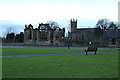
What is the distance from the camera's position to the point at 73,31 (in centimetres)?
10106

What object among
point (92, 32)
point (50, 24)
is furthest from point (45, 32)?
point (92, 32)

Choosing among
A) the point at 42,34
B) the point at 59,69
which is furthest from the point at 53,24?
the point at 59,69

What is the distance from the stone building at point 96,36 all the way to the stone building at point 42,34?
19.9 ft

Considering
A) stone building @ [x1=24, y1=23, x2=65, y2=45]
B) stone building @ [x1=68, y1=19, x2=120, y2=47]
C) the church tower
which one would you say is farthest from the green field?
the church tower

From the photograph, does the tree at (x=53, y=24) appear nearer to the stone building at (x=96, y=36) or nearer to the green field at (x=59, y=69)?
the stone building at (x=96, y=36)

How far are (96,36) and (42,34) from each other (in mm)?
25440

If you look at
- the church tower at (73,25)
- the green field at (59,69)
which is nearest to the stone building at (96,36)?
the church tower at (73,25)

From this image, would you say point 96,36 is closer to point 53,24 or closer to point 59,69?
point 53,24

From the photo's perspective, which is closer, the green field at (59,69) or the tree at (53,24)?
the green field at (59,69)

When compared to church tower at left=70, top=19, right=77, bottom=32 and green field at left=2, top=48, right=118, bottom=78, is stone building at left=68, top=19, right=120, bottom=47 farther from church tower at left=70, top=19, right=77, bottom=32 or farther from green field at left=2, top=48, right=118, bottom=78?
green field at left=2, top=48, right=118, bottom=78

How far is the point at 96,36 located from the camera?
9019 cm

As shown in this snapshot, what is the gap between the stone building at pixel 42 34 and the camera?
90.7 metres

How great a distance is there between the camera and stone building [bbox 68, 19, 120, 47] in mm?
73162

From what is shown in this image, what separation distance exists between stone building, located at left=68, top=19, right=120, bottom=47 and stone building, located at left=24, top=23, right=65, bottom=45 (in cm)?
607
